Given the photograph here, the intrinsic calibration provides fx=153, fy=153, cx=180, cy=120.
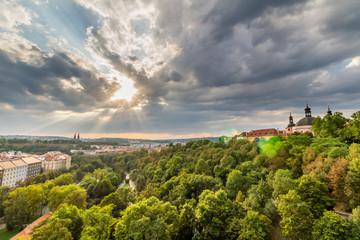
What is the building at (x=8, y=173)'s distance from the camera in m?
57.4

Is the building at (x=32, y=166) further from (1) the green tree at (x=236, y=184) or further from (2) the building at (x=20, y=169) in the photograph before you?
(1) the green tree at (x=236, y=184)

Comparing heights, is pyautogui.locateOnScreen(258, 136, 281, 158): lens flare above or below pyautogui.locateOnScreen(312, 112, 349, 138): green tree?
below

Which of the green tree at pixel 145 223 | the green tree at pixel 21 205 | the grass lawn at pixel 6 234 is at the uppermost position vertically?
the green tree at pixel 145 223

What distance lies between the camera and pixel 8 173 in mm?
59188

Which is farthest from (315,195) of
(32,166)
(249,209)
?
(32,166)

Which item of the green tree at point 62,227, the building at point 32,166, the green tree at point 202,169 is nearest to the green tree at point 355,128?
the green tree at point 202,169

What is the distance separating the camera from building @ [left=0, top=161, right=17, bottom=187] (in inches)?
2259

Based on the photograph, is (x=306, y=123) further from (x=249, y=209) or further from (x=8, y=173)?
(x=8, y=173)

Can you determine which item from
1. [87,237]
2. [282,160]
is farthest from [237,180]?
[87,237]

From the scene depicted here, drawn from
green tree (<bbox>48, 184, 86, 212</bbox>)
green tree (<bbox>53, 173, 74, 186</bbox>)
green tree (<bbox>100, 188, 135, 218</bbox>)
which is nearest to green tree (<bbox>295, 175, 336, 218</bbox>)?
green tree (<bbox>100, 188, 135, 218</bbox>)

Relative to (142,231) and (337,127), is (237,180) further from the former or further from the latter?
(337,127)

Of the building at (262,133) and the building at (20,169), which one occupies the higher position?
the building at (262,133)

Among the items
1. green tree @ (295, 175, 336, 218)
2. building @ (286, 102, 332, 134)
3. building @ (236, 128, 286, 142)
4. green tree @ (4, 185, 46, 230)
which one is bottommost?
green tree @ (4, 185, 46, 230)

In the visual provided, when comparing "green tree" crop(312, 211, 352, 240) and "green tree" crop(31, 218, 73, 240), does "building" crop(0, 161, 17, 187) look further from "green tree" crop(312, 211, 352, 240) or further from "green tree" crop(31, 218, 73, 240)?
"green tree" crop(312, 211, 352, 240)
